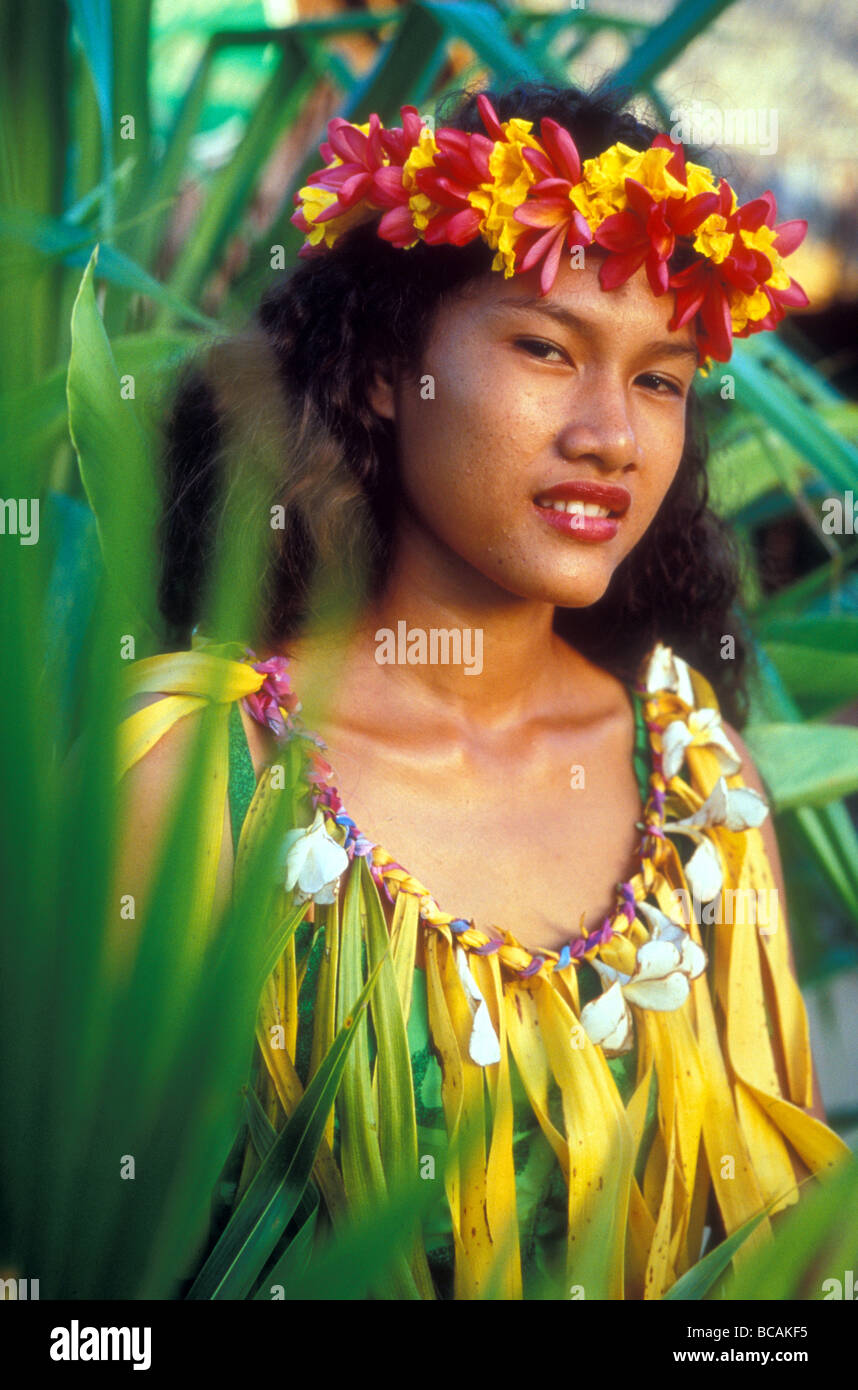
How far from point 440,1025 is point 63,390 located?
56 centimetres

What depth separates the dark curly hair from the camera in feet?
3.04

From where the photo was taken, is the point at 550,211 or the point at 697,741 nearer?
the point at 550,211

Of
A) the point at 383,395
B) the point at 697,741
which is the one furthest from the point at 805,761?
the point at 383,395

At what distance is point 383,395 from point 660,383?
21cm

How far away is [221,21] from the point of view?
1.75m

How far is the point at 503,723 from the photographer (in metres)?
1.05

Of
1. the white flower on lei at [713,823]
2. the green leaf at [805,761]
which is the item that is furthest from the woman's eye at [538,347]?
the green leaf at [805,761]

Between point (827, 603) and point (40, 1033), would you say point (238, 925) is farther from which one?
point (827, 603)

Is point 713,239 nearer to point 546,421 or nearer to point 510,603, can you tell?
point 546,421

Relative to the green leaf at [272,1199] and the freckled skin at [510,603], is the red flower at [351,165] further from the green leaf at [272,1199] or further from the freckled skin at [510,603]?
the green leaf at [272,1199]
